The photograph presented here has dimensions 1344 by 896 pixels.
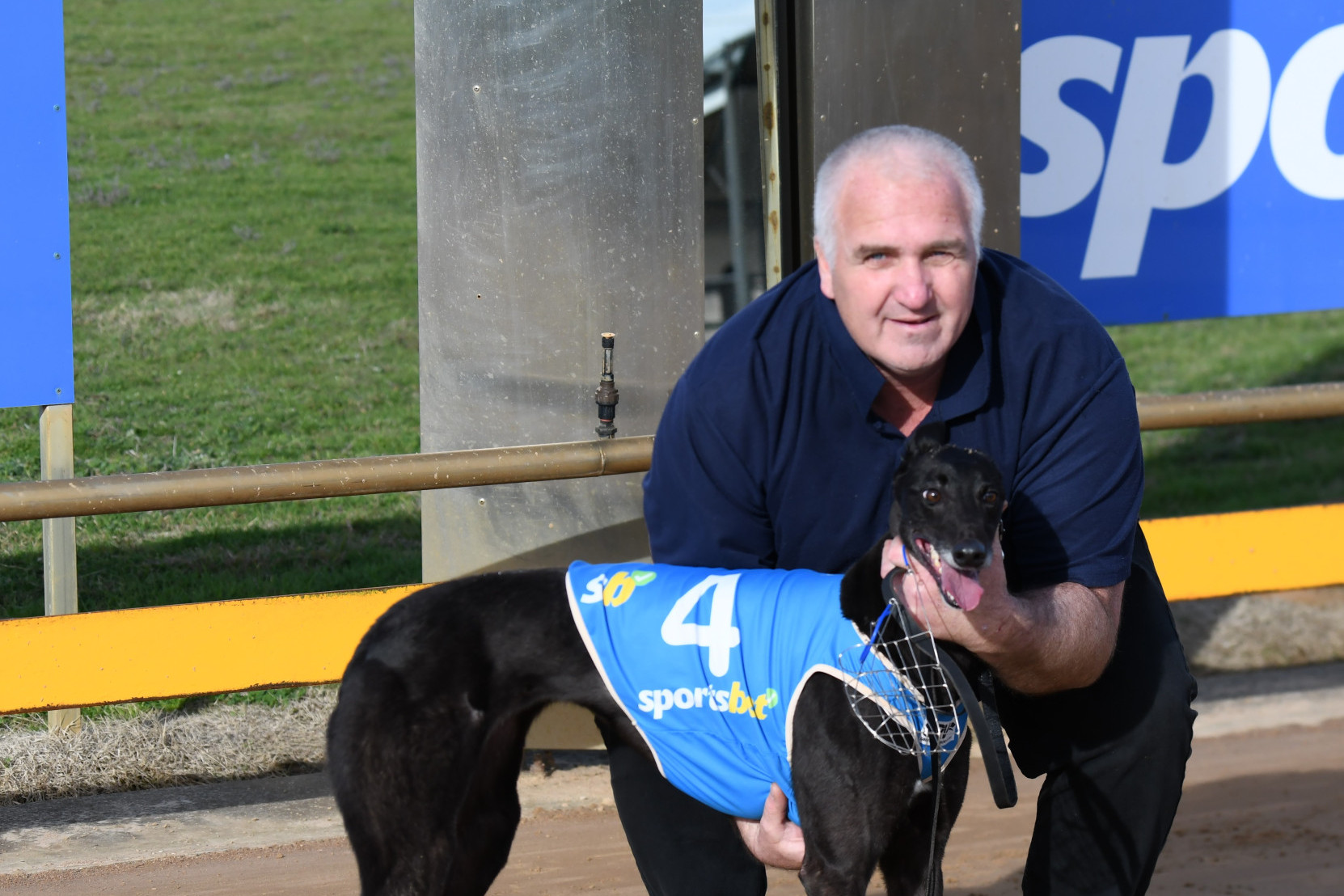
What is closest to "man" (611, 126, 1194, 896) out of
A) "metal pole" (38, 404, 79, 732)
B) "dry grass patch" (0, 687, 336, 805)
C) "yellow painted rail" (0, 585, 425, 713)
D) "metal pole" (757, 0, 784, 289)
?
"yellow painted rail" (0, 585, 425, 713)

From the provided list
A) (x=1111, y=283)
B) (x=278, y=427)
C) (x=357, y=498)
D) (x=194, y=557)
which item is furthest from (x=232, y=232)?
(x=1111, y=283)

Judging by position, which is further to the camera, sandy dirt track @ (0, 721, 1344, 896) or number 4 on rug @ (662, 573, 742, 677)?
sandy dirt track @ (0, 721, 1344, 896)

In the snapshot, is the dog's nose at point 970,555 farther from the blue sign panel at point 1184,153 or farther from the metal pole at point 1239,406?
the blue sign panel at point 1184,153

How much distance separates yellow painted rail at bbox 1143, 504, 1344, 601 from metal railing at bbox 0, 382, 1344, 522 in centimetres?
161

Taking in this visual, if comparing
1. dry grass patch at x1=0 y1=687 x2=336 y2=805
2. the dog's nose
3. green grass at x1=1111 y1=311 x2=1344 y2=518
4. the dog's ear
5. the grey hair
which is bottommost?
dry grass patch at x1=0 y1=687 x2=336 y2=805

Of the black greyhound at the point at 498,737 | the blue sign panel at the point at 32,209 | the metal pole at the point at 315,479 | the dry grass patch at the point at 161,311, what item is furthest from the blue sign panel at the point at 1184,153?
the dry grass patch at the point at 161,311

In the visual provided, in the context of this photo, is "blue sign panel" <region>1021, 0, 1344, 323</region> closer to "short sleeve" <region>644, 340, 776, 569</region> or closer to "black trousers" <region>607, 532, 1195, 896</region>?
"black trousers" <region>607, 532, 1195, 896</region>

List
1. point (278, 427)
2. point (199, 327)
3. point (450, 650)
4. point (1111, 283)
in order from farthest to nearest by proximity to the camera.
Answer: point (199, 327) < point (278, 427) < point (1111, 283) < point (450, 650)

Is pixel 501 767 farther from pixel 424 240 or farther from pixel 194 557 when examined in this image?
pixel 194 557

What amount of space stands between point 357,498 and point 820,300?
361cm

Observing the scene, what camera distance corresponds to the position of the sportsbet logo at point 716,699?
2.16 meters

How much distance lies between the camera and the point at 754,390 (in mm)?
2328

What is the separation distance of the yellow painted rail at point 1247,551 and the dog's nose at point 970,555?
2.14 m

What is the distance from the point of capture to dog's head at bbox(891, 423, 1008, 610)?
74.9 inches
